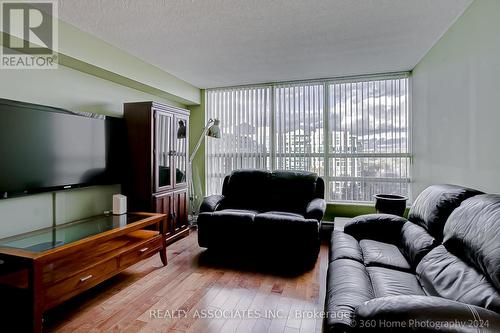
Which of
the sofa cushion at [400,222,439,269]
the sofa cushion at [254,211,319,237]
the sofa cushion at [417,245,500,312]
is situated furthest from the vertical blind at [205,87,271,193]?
the sofa cushion at [417,245,500,312]

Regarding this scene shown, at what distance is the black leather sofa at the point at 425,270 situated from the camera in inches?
39.4

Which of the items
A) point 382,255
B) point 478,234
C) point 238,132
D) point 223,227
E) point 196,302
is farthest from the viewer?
point 238,132

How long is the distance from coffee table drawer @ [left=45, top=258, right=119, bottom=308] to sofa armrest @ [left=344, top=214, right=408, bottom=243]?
2.22m

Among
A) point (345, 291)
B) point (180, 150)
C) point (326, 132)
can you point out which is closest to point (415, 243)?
point (345, 291)

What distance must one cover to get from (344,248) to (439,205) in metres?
0.76

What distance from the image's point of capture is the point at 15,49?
233 cm

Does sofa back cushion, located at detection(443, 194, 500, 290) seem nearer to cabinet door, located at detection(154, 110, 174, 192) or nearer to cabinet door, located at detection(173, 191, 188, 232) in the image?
cabinet door, located at detection(154, 110, 174, 192)

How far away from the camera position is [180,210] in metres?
3.85

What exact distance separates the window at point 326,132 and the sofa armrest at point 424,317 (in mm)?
3186

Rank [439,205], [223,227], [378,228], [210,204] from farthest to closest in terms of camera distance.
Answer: [210,204] < [223,227] < [378,228] < [439,205]

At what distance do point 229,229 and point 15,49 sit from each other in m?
2.63

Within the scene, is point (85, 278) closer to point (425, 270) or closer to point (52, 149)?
point (52, 149)

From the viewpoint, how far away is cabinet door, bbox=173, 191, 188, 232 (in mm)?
3738

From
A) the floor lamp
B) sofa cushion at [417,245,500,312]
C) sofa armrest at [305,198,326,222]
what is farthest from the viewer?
the floor lamp
